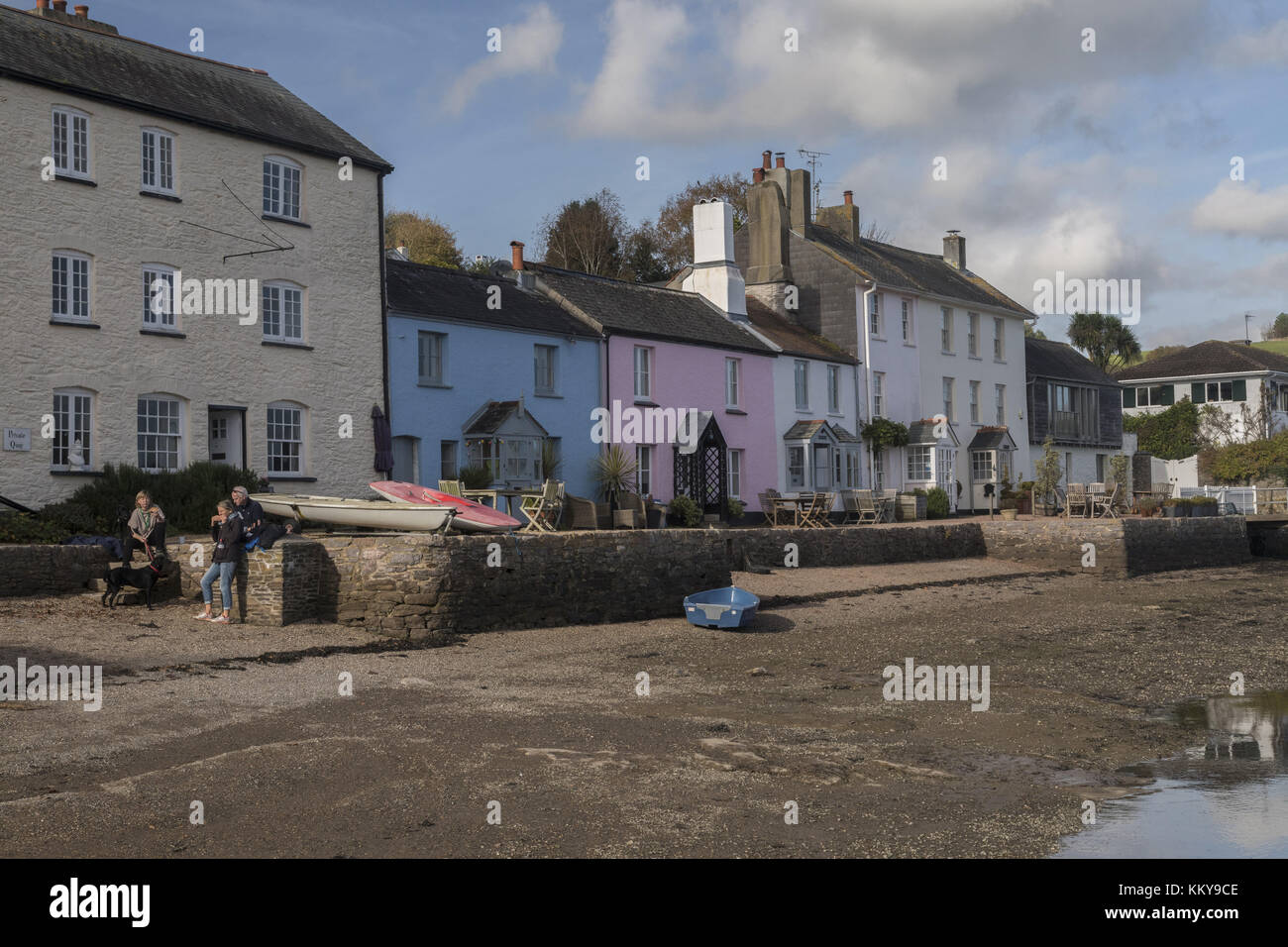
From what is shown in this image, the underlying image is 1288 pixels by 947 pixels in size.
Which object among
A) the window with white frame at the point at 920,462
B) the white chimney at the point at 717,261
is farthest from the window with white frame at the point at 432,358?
the window with white frame at the point at 920,462

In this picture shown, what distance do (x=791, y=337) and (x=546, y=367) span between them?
11993mm

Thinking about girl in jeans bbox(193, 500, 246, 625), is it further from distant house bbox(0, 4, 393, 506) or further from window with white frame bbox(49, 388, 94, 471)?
window with white frame bbox(49, 388, 94, 471)

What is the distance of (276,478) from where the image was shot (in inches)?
988

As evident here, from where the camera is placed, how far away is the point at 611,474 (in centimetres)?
3180

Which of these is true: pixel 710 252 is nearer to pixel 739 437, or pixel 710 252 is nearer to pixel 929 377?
pixel 739 437

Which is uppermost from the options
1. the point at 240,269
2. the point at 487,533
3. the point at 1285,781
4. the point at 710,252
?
the point at 710,252

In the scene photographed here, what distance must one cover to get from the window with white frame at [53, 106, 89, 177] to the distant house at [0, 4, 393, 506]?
1.5 inches

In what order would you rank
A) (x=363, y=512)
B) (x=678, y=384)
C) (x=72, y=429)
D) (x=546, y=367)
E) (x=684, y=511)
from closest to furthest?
(x=363, y=512), (x=72, y=429), (x=546, y=367), (x=684, y=511), (x=678, y=384)

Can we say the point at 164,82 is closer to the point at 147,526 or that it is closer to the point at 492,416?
the point at 492,416

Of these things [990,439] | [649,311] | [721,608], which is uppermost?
[649,311]

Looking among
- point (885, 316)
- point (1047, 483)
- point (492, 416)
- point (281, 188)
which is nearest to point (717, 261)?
point (885, 316)
